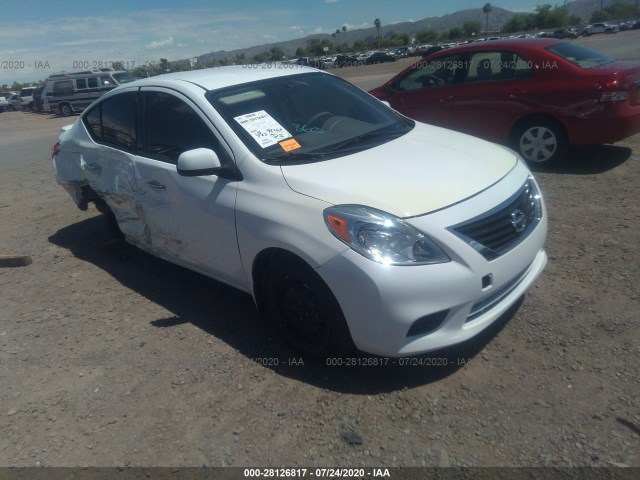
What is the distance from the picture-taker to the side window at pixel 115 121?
13.9 ft

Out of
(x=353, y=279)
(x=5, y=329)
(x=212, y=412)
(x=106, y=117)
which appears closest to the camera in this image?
(x=353, y=279)

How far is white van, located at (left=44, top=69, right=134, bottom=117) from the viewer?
23734 millimetres

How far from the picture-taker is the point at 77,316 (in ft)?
13.6

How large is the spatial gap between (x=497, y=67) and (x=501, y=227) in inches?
181

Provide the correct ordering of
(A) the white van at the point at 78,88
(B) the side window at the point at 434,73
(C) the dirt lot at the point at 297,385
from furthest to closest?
(A) the white van at the point at 78,88
(B) the side window at the point at 434,73
(C) the dirt lot at the point at 297,385

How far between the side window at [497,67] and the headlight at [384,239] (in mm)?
4681

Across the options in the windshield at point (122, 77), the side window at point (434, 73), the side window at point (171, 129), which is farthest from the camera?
the windshield at point (122, 77)

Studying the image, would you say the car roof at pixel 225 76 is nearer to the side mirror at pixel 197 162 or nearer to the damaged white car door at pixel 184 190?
the damaged white car door at pixel 184 190

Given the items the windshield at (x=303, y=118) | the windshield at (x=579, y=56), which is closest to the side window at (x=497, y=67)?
the windshield at (x=579, y=56)

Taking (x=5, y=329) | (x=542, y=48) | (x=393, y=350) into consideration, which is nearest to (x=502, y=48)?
(x=542, y=48)

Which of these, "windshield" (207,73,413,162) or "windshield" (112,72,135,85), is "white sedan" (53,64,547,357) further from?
"windshield" (112,72,135,85)

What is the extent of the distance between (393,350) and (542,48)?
5.31m

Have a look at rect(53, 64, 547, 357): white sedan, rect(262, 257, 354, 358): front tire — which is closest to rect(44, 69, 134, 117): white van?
rect(53, 64, 547, 357): white sedan

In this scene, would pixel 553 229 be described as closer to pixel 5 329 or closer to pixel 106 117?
pixel 106 117
